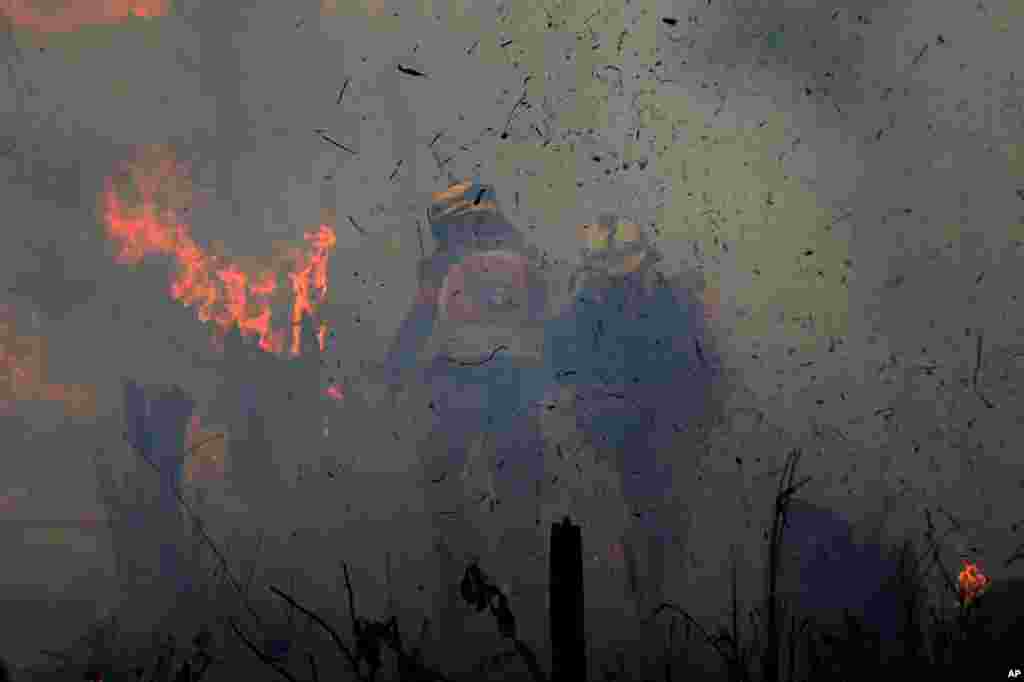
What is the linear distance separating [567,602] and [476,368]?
1.01 meters

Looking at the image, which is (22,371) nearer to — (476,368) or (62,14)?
(62,14)

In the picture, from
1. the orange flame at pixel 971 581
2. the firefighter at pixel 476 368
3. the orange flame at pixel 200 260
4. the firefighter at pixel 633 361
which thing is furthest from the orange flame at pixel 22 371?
the orange flame at pixel 971 581

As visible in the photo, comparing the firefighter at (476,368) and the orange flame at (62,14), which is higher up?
the orange flame at (62,14)

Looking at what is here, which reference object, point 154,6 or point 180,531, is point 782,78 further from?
point 180,531

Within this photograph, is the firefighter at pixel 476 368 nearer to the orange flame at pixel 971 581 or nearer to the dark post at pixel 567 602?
the dark post at pixel 567 602

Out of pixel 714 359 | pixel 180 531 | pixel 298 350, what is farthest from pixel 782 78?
pixel 180 531

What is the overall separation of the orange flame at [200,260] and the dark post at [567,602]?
1.15m

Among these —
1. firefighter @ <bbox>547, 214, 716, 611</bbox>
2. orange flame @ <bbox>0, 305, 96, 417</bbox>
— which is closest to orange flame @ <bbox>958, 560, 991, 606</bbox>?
firefighter @ <bbox>547, 214, 716, 611</bbox>

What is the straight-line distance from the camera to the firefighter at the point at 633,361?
2215mm

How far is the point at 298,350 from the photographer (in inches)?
89.0

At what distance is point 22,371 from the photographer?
7.30ft

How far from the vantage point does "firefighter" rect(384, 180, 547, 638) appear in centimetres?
222

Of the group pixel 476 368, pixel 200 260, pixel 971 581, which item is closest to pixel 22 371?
pixel 200 260

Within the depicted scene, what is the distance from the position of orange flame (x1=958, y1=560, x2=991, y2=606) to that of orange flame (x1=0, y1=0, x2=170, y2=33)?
2.60 m
